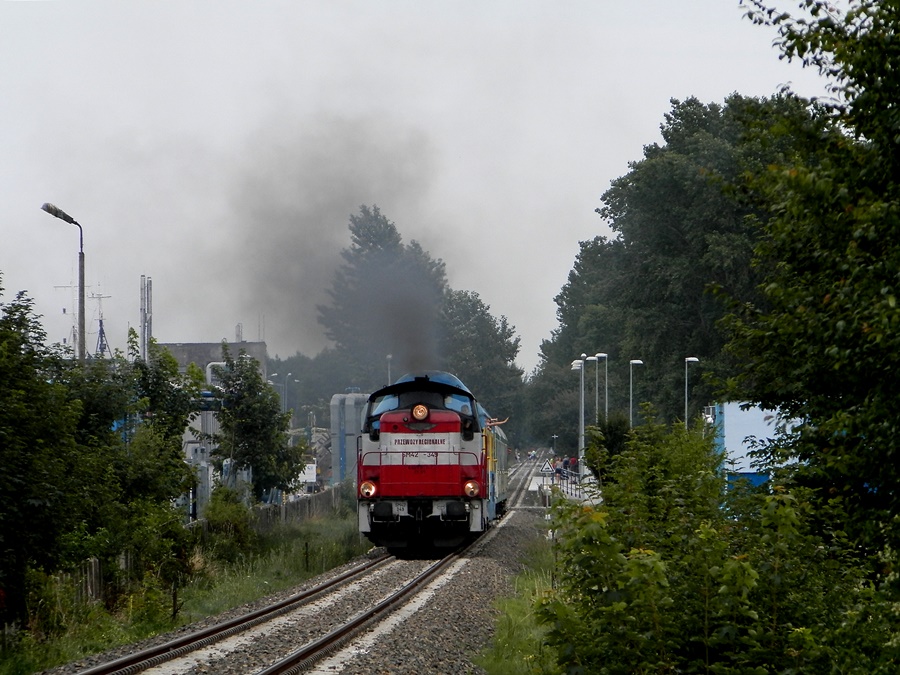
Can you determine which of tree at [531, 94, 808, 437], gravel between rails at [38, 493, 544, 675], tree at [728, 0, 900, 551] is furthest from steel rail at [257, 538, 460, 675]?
tree at [531, 94, 808, 437]

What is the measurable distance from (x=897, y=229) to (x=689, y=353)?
164 feet

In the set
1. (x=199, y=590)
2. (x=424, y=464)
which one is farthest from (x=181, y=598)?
(x=424, y=464)

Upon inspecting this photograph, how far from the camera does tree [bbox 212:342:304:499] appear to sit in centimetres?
3656

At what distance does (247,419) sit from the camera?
120 feet

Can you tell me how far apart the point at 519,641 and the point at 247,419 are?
24021mm

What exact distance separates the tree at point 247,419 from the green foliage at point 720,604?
29937 mm

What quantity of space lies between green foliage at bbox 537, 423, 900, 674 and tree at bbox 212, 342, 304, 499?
2994 centimetres

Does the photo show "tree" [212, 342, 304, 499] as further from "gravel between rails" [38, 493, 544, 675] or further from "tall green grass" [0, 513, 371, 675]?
"gravel between rails" [38, 493, 544, 675]

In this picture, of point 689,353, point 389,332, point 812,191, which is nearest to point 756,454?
point 812,191

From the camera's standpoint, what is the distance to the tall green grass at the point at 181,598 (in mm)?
14984

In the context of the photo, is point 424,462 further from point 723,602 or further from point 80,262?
point 723,602

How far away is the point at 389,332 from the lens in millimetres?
42375

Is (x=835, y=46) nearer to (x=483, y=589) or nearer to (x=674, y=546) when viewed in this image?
(x=674, y=546)

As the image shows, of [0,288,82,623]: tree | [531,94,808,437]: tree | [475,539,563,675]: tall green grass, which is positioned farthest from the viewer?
[531,94,808,437]: tree
